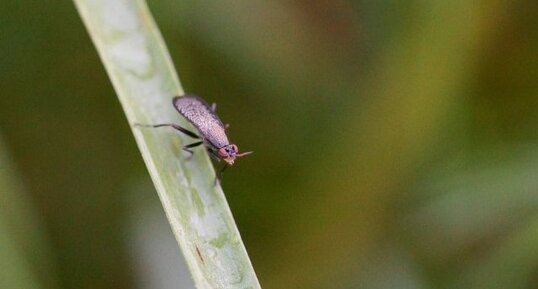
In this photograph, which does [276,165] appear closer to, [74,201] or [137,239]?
[137,239]

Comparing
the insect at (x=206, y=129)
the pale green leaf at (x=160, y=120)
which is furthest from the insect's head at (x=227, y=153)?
the pale green leaf at (x=160, y=120)

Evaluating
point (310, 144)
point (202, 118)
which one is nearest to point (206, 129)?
point (202, 118)

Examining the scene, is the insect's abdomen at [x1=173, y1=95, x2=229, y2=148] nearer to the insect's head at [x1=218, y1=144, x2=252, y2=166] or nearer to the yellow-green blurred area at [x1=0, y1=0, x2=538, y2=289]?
the insect's head at [x1=218, y1=144, x2=252, y2=166]

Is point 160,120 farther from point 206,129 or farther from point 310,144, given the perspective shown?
point 310,144

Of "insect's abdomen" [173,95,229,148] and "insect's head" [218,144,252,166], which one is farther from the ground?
"insect's abdomen" [173,95,229,148]

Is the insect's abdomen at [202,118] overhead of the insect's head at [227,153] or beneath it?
overhead

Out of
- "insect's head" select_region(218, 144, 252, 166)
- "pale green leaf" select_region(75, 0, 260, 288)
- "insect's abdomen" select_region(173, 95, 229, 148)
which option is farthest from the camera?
"insect's head" select_region(218, 144, 252, 166)

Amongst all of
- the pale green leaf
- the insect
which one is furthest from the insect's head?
the pale green leaf

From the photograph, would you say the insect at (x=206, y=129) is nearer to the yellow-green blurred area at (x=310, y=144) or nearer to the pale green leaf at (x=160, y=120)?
the pale green leaf at (x=160, y=120)
